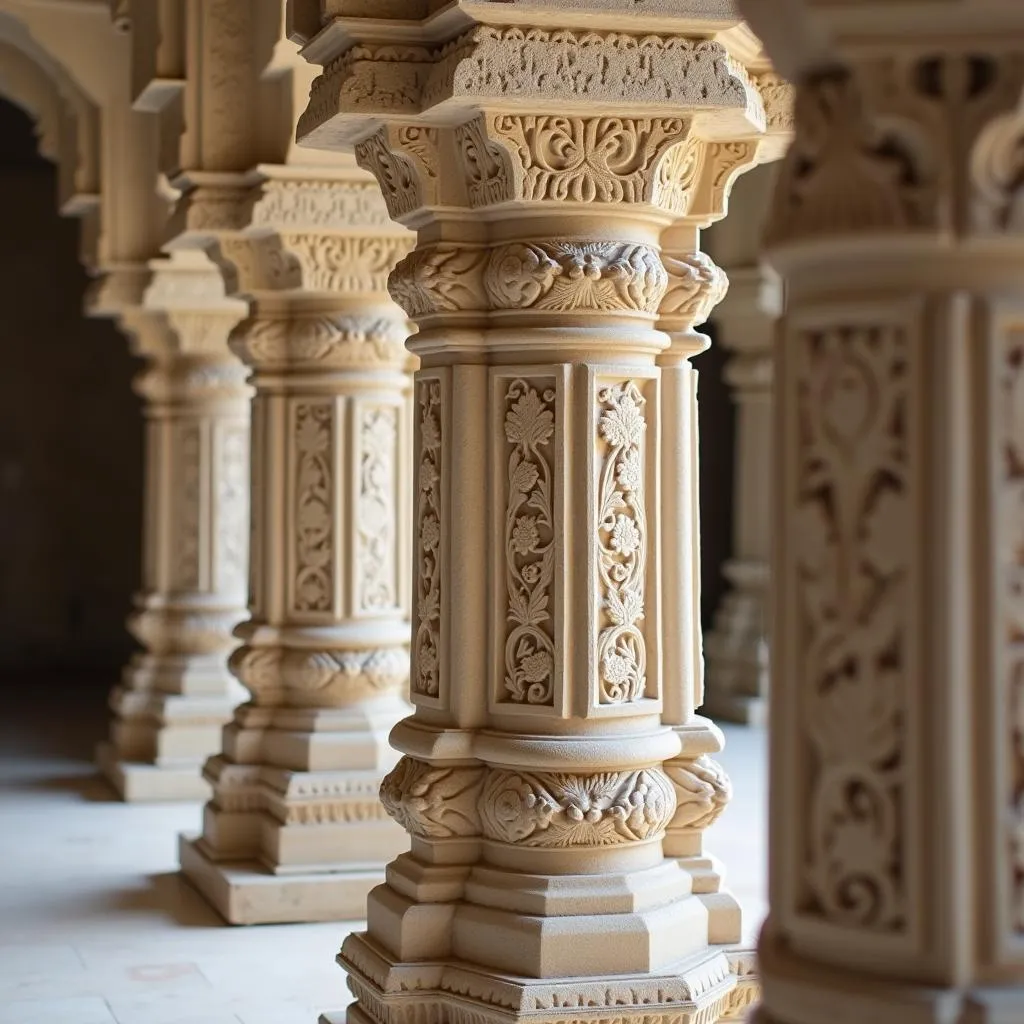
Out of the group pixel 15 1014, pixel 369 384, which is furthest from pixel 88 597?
pixel 15 1014

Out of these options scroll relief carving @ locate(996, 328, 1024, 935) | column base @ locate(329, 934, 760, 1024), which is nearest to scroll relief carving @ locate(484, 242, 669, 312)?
column base @ locate(329, 934, 760, 1024)

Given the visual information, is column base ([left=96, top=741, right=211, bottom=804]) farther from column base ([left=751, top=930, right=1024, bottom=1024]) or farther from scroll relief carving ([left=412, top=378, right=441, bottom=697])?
column base ([left=751, top=930, right=1024, bottom=1024])

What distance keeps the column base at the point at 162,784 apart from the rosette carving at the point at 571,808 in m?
4.81

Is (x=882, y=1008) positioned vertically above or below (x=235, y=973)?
above

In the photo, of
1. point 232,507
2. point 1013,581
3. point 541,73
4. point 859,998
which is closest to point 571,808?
point 541,73

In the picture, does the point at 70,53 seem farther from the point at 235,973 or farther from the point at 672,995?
the point at 672,995

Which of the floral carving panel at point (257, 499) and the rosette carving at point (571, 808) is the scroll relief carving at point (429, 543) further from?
the floral carving panel at point (257, 499)

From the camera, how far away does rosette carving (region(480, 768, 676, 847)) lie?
3.98 metres

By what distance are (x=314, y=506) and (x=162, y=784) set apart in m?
2.72

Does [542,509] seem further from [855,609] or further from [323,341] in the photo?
[323,341]

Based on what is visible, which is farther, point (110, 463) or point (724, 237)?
point (110, 463)

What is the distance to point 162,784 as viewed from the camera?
8.70 m

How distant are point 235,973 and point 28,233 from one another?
10608 millimetres

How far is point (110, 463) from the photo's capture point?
15.4 metres
